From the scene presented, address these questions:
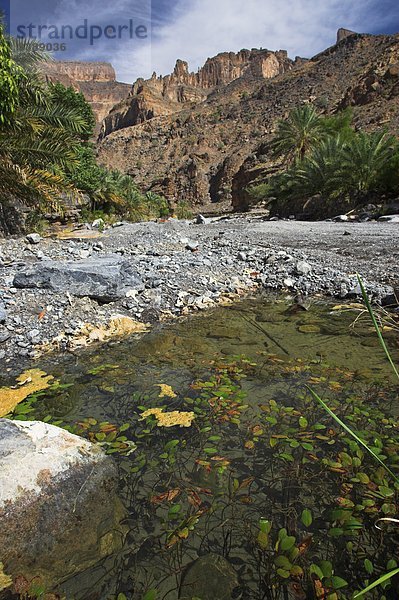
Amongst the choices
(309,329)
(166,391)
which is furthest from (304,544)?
(309,329)

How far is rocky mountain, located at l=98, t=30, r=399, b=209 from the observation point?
37.9 metres

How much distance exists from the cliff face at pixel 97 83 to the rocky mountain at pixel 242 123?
201 ft

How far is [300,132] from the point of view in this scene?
888 inches

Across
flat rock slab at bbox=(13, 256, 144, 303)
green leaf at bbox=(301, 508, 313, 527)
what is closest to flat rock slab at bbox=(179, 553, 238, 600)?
green leaf at bbox=(301, 508, 313, 527)

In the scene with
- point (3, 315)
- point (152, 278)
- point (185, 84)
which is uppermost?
point (185, 84)

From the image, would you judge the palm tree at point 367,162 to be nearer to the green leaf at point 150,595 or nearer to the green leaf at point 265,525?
the green leaf at point 265,525

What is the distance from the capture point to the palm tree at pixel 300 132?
22078mm

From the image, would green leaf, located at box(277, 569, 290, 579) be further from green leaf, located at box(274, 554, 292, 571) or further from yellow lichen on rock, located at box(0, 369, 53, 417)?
yellow lichen on rock, located at box(0, 369, 53, 417)

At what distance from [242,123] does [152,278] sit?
2314 inches

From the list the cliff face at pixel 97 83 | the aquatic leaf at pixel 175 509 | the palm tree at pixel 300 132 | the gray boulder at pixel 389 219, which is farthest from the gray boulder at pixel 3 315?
the cliff face at pixel 97 83

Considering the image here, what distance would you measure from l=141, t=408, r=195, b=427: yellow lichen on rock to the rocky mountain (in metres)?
34.0

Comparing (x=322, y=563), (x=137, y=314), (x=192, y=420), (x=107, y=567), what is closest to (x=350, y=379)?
(x=192, y=420)

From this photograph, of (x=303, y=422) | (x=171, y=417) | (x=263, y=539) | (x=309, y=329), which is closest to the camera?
(x=263, y=539)

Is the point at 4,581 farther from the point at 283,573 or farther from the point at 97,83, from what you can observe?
the point at 97,83
